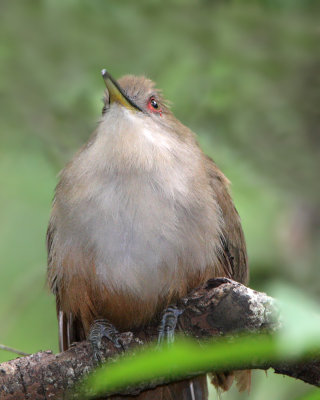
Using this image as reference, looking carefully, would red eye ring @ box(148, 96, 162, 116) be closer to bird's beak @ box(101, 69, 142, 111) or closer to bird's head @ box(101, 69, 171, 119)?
bird's head @ box(101, 69, 171, 119)

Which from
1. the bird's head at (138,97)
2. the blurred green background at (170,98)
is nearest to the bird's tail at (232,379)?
the blurred green background at (170,98)

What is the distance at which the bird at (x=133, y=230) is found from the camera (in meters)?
3.30

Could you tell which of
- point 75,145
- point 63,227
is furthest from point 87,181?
point 75,145

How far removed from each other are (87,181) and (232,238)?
37.3 inches

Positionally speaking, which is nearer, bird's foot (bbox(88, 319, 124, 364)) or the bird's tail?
bird's foot (bbox(88, 319, 124, 364))

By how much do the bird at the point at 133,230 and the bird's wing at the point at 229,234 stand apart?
0.5 inches

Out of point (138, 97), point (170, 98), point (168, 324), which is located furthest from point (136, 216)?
point (170, 98)

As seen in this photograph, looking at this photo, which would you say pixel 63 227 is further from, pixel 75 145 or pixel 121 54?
pixel 121 54

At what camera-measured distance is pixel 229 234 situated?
3.79m

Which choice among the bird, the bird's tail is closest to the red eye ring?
the bird

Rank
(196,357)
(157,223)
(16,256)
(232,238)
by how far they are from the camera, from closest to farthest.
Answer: (196,357) → (157,223) → (232,238) → (16,256)

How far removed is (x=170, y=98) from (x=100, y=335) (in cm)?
234

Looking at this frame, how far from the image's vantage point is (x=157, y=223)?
129 inches

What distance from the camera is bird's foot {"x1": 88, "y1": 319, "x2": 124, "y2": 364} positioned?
10.0ft
